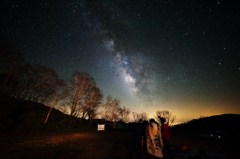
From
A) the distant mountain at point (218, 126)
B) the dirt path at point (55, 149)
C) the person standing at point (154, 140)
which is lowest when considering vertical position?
the dirt path at point (55, 149)

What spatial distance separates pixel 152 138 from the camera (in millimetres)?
5340

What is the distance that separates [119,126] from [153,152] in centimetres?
2799

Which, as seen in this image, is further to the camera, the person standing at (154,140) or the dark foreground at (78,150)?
the dark foreground at (78,150)

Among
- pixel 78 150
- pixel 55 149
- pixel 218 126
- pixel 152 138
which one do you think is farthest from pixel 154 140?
pixel 218 126

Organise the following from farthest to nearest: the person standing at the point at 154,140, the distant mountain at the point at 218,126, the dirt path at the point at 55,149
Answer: the distant mountain at the point at 218,126, the dirt path at the point at 55,149, the person standing at the point at 154,140

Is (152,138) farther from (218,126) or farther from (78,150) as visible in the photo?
(218,126)

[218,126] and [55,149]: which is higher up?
[218,126]

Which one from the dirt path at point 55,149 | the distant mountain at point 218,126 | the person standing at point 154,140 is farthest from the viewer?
the distant mountain at point 218,126

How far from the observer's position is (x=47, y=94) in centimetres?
2533

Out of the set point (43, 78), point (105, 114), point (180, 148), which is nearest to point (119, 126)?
point (105, 114)

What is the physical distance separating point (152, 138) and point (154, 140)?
122 mm

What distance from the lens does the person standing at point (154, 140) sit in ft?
17.1

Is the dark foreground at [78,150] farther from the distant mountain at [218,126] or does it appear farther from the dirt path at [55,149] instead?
the distant mountain at [218,126]

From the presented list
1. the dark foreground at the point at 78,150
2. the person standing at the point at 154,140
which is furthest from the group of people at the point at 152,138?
the dark foreground at the point at 78,150
